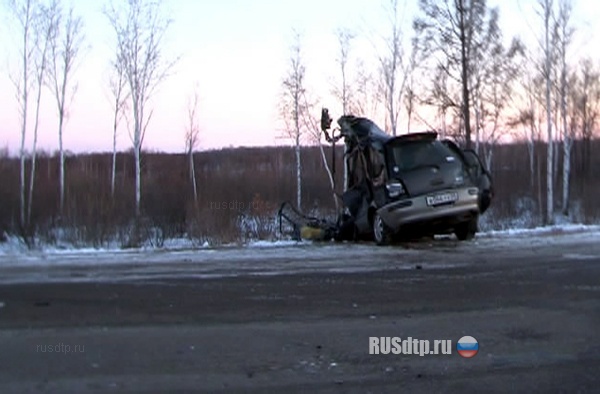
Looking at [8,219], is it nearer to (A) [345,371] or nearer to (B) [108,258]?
(B) [108,258]

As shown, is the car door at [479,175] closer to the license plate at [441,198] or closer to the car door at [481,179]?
the car door at [481,179]

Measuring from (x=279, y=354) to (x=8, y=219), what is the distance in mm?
16884

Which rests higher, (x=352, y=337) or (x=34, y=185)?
(x=34, y=185)

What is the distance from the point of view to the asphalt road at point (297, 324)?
15.6ft

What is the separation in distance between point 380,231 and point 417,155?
163 centimetres

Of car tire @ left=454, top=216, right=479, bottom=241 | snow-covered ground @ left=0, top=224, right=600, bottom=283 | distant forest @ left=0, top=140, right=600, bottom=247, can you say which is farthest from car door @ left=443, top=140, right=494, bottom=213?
distant forest @ left=0, top=140, right=600, bottom=247

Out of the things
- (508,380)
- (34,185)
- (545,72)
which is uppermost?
(545,72)

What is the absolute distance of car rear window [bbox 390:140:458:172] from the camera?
12516 millimetres

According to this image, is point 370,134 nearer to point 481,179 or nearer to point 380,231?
point 380,231

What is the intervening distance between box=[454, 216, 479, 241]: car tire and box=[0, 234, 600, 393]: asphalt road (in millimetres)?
2487

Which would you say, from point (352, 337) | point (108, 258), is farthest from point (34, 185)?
point (352, 337)

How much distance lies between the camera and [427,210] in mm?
12148

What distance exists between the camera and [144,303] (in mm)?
7277

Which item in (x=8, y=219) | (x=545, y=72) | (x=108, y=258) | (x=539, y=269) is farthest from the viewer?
(x=545, y=72)
